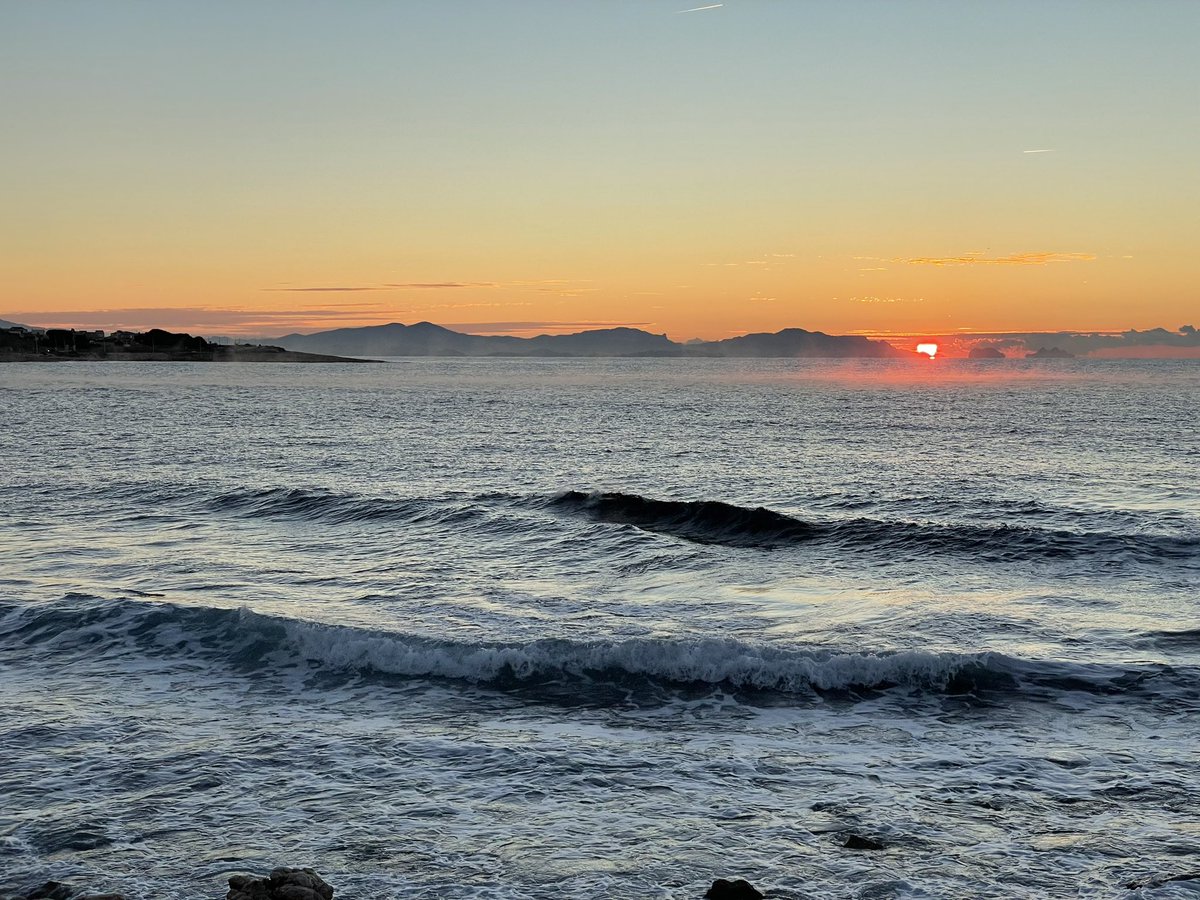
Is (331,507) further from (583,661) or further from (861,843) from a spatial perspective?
(861,843)

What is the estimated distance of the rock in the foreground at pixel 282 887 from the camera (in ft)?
24.2

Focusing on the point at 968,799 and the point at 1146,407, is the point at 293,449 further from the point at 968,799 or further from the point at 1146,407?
the point at 1146,407

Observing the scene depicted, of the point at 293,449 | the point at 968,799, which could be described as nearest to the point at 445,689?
the point at 968,799

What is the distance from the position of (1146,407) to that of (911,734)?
9390cm

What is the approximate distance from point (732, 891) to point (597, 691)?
22.0 feet

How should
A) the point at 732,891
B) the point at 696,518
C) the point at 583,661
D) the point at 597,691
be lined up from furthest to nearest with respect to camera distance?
the point at 696,518 → the point at 583,661 → the point at 597,691 → the point at 732,891

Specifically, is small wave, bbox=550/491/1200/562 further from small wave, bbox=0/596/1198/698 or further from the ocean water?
small wave, bbox=0/596/1198/698

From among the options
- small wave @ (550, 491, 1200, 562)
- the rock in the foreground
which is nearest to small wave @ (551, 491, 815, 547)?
small wave @ (550, 491, 1200, 562)

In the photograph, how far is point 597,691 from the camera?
14.7 metres

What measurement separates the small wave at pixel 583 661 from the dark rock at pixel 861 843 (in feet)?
16.6

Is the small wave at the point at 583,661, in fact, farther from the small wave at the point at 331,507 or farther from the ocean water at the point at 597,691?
the small wave at the point at 331,507

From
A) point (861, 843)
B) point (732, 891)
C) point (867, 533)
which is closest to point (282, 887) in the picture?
point (732, 891)

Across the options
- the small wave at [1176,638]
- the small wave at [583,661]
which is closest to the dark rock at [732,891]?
the small wave at [583,661]

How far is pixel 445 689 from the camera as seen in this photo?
14.8 meters
